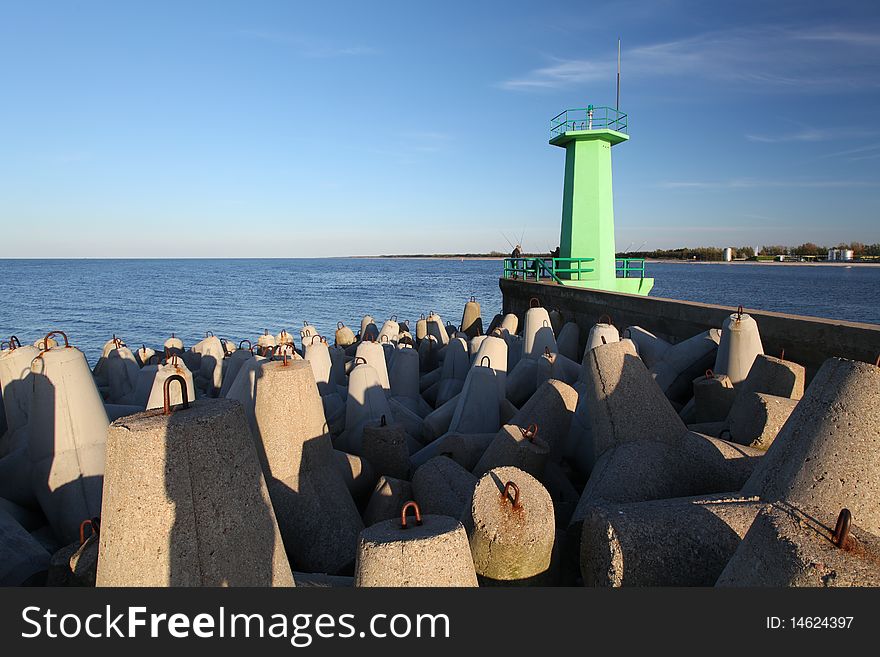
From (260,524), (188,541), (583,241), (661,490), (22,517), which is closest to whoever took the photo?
(188,541)

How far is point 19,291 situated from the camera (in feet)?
127

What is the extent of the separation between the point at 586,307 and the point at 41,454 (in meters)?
9.18

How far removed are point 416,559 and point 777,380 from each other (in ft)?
11.5

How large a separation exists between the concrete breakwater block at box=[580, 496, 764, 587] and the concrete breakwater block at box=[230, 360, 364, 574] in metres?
1.48

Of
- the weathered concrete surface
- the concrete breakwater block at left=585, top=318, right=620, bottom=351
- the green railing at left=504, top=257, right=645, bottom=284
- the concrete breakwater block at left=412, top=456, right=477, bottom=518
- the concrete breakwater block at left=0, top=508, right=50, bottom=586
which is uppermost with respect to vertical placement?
the green railing at left=504, top=257, right=645, bottom=284

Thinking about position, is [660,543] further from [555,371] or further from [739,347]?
[555,371]

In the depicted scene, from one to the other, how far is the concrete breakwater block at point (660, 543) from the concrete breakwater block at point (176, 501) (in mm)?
1416

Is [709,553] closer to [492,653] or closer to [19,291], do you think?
[492,653]

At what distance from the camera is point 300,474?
338 centimetres

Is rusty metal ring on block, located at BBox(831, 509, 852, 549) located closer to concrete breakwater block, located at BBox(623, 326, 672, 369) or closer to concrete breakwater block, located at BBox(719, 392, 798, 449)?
concrete breakwater block, located at BBox(719, 392, 798, 449)

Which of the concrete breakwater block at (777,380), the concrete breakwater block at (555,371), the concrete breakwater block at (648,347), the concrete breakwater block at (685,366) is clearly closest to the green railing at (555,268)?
the concrete breakwater block at (648,347)

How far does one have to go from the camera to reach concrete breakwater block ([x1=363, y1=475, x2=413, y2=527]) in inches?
139

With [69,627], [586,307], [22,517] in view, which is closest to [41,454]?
[22,517]

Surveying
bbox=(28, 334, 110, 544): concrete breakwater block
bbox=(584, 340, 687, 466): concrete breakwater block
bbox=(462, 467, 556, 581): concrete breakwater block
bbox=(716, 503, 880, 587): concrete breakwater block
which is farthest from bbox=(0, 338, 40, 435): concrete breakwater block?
bbox=(716, 503, 880, 587): concrete breakwater block
